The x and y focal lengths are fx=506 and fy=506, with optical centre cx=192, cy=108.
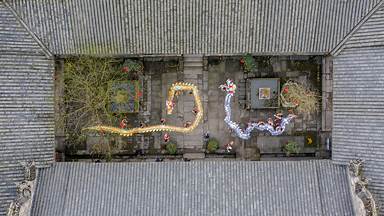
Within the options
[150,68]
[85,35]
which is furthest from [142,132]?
[85,35]

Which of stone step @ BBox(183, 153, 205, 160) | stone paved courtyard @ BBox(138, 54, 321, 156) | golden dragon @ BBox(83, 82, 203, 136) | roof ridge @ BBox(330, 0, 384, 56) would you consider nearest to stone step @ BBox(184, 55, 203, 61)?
stone paved courtyard @ BBox(138, 54, 321, 156)

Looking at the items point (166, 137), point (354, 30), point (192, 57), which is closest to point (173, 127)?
point (166, 137)

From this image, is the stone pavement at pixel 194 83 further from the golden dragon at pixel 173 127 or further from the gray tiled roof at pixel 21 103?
the gray tiled roof at pixel 21 103

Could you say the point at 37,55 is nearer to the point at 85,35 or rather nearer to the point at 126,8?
the point at 85,35

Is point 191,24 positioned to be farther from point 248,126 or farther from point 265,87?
Answer: point 248,126

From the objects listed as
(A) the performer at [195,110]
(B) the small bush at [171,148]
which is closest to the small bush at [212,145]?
(A) the performer at [195,110]
